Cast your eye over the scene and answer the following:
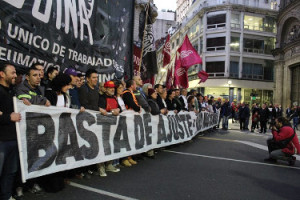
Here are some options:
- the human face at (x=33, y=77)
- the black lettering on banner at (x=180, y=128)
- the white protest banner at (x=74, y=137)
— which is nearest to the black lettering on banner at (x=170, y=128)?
the black lettering on banner at (x=180, y=128)

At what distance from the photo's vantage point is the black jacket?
3145 millimetres

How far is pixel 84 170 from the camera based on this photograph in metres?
4.89

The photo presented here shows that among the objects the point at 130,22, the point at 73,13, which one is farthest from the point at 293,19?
the point at 73,13

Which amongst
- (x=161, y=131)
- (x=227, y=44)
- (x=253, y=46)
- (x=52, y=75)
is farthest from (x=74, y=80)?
(x=253, y=46)

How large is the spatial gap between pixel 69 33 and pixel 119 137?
2.24 meters

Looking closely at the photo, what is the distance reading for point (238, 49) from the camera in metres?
38.2

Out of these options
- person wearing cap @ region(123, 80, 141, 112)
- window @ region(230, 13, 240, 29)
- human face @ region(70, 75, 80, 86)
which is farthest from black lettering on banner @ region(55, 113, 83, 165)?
window @ region(230, 13, 240, 29)

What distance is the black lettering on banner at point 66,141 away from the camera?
13.1 feet

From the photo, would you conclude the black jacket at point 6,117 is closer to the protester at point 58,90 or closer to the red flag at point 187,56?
the protester at point 58,90

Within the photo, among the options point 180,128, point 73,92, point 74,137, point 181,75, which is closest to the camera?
point 74,137

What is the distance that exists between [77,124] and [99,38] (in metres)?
2.44

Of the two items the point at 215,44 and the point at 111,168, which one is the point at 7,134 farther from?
the point at 215,44

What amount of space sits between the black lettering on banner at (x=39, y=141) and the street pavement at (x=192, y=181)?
50cm

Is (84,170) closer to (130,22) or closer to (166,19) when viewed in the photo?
(130,22)
